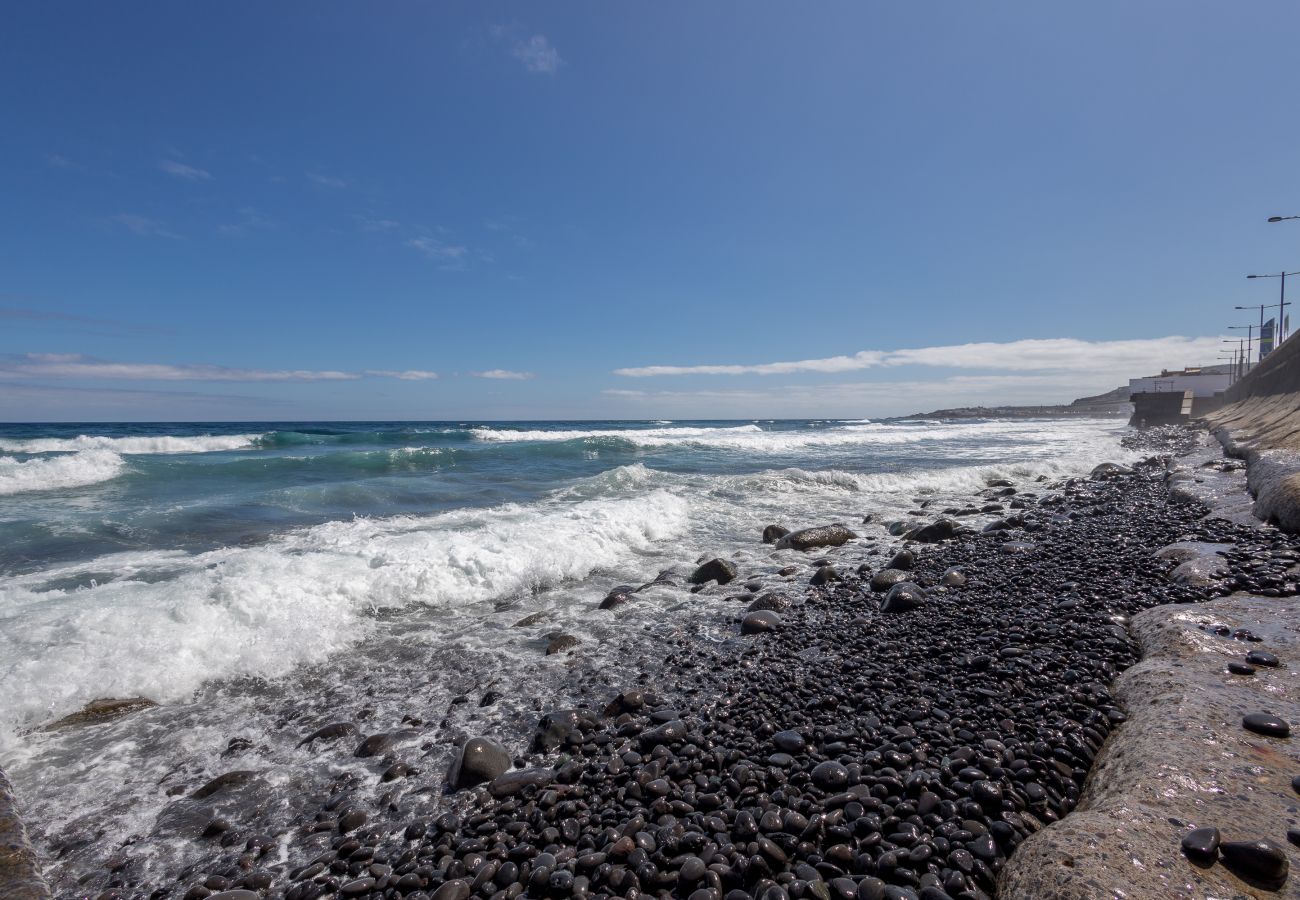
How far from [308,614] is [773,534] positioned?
282 inches

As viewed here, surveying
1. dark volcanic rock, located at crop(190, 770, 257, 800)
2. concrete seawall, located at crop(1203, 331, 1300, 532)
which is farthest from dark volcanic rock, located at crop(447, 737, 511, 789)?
concrete seawall, located at crop(1203, 331, 1300, 532)

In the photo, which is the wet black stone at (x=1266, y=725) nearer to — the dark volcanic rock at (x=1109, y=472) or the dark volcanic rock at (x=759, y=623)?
the dark volcanic rock at (x=759, y=623)

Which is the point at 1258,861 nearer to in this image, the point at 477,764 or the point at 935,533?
the point at 477,764

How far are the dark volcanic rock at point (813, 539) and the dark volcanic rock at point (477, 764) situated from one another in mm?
6594

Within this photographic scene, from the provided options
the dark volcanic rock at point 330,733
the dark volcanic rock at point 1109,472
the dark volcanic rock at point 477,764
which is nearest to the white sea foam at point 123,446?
the dark volcanic rock at point 330,733

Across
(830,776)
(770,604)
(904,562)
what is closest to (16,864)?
(830,776)

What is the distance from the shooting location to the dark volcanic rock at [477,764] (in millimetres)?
3619

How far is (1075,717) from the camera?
3.41 meters

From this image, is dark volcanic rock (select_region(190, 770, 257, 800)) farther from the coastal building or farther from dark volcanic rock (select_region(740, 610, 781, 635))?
the coastal building

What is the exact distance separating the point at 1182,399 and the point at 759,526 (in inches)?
1930

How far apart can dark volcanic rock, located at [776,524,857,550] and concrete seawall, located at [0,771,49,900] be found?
852cm

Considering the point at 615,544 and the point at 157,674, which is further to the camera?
the point at 615,544

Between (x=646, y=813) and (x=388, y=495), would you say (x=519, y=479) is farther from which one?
(x=646, y=813)

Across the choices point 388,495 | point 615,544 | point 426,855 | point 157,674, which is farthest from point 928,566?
point 388,495
